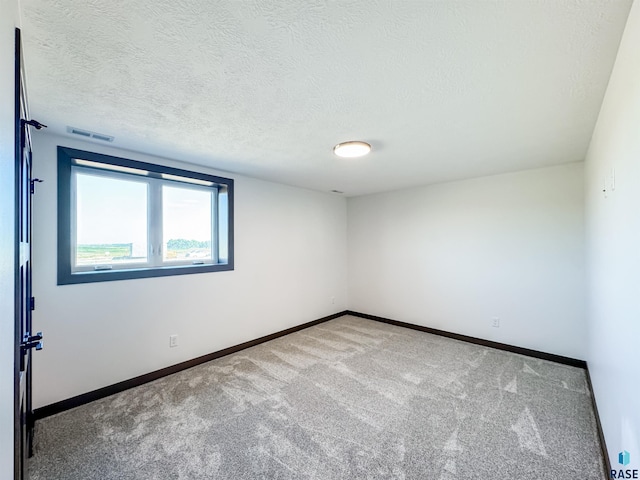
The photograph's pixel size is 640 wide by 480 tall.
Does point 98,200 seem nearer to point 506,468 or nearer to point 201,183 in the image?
point 201,183

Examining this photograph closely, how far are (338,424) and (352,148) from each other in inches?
89.3

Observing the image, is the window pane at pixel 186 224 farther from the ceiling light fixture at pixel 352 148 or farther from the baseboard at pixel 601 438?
the baseboard at pixel 601 438

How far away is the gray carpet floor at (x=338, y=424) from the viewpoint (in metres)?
1.71

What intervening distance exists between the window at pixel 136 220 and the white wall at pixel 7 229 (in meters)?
1.75

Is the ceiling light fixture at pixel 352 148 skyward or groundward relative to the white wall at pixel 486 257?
skyward

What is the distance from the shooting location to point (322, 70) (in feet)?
4.66

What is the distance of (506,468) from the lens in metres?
1.69

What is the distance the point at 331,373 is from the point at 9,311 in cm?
260

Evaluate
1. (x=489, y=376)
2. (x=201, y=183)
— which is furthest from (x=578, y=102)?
(x=201, y=183)

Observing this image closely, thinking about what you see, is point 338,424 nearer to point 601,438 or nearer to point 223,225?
point 601,438

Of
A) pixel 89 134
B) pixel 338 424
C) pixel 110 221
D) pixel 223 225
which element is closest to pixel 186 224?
pixel 223 225

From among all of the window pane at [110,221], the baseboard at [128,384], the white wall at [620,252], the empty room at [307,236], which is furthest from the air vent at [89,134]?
the white wall at [620,252]

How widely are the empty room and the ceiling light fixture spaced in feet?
0.23

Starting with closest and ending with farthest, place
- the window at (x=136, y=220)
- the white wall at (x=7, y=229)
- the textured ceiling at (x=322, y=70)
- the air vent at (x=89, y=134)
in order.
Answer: the white wall at (x=7, y=229), the textured ceiling at (x=322, y=70), the air vent at (x=89, y=134), the window at (x=136, y=220)
